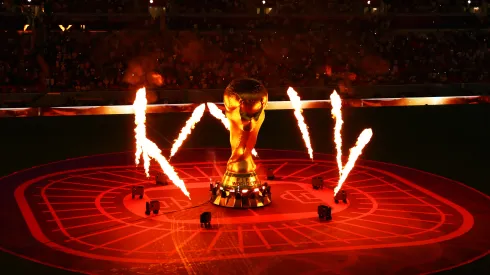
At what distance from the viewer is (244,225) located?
858 cm

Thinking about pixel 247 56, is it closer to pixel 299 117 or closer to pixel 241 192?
pixel 299 117

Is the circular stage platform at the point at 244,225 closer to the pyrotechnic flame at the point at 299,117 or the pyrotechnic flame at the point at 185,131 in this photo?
the pyrotechnic flame at the point at 299,117

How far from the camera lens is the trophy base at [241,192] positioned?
940 centimetres

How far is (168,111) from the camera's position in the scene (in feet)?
68.3

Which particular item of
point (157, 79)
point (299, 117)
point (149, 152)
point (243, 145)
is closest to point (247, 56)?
point (157, 79)

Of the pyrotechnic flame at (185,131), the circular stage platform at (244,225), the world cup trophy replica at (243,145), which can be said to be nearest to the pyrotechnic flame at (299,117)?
the circular stage platform at (244,225)

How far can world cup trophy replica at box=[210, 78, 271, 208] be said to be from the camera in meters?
9.21

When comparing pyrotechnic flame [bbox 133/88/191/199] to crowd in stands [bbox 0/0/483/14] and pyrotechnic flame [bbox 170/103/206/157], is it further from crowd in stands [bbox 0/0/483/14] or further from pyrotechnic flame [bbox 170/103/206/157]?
crowd in stands [bbox 0/0/483/14]

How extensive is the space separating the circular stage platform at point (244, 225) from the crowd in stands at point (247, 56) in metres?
13.8

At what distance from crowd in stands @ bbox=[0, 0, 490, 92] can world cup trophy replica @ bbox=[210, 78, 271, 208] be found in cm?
1510

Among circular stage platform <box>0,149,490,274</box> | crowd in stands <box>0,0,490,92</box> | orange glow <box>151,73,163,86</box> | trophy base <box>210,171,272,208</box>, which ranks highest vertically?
crowd in stands <box>0,0,490,92</box>

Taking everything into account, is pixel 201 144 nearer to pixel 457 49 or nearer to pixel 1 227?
pixel 1 227

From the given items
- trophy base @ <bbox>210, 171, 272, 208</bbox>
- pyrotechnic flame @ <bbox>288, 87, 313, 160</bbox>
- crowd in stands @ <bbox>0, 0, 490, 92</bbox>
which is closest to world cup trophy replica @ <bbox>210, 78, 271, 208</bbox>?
trophy base @ <bbox>210, 171, 272, 208</bbox>

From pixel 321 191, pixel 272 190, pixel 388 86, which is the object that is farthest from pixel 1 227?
pixel 388 86
